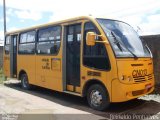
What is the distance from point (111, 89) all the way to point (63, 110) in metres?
1.71

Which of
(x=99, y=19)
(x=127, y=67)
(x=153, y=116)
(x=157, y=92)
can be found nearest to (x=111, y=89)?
(x=127, y=67)

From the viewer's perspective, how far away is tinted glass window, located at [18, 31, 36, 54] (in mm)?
12555

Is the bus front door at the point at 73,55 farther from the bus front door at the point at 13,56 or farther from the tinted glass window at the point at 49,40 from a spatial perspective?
the bus front door at the point at 13,56

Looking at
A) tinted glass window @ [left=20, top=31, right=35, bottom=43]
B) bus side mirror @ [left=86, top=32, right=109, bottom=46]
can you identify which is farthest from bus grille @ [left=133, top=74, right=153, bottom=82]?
tinted glass window @ [left=20, top=31, right=35, bottom=43]

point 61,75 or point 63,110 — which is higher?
point 61,75

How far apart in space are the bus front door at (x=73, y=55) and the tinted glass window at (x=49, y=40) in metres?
0.61

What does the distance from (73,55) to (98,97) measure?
6.00 feet

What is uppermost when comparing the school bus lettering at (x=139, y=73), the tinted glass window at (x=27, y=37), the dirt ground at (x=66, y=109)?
the tinted glass window at (x=27, y=37)

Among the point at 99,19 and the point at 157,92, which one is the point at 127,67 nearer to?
the point at 99,19

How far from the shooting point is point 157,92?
10.8 metres

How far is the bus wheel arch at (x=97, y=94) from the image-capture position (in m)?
8.55


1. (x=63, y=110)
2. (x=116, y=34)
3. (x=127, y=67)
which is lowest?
(x=63, y=110)

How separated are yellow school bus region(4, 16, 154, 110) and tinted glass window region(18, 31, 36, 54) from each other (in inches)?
25.6

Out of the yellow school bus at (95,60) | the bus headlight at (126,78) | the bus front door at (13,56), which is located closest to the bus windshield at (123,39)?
the yellow school bus at (95,60)
